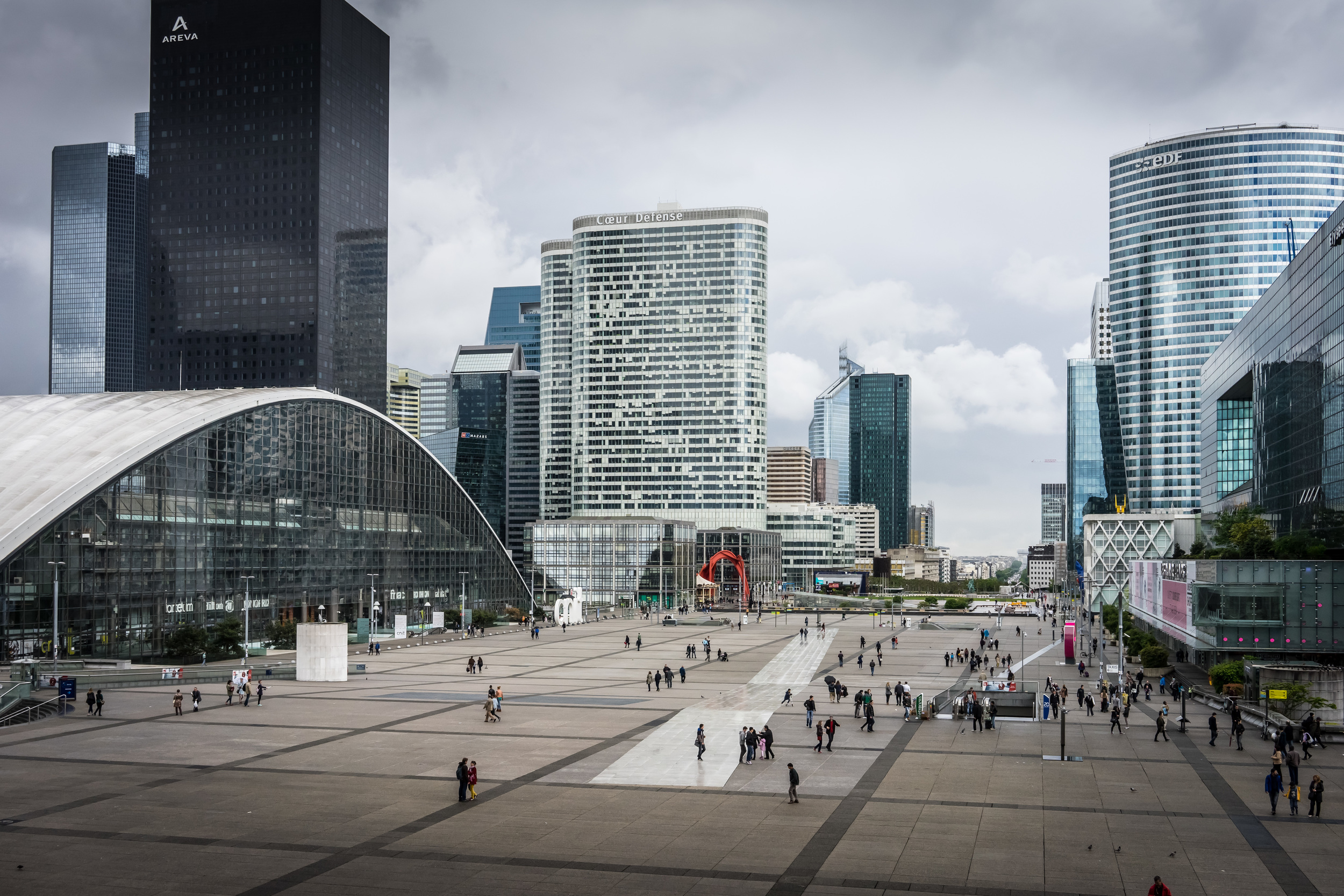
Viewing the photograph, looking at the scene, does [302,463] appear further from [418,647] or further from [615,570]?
[615,570]

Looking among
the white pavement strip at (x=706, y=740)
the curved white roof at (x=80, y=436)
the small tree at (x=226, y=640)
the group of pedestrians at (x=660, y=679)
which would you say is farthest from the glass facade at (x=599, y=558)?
the group of pedestrians at (x=660, y=679)

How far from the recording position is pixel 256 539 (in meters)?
90.9

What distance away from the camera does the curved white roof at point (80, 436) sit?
241ft

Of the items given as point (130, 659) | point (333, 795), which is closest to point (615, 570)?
point (130, 659)

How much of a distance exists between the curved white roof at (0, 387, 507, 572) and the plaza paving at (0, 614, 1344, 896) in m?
21.3

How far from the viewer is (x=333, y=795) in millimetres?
34969

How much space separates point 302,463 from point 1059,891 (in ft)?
266

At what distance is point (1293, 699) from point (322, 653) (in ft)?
166

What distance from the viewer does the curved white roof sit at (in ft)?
241

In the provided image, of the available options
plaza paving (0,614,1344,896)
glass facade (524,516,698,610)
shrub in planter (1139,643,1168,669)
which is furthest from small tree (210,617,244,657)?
glass facade (524,516,698,610)

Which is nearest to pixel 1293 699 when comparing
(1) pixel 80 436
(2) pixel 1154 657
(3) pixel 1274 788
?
(3) pixel 1274 788

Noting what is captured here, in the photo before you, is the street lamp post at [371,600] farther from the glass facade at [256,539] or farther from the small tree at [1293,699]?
the small tree at [1293,699]

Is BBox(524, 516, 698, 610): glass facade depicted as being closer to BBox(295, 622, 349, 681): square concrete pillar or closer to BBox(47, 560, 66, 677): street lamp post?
BBox(47, 560, 66, 677): street lamp post

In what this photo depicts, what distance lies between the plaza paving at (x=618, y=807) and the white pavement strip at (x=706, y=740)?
0.63 feet
